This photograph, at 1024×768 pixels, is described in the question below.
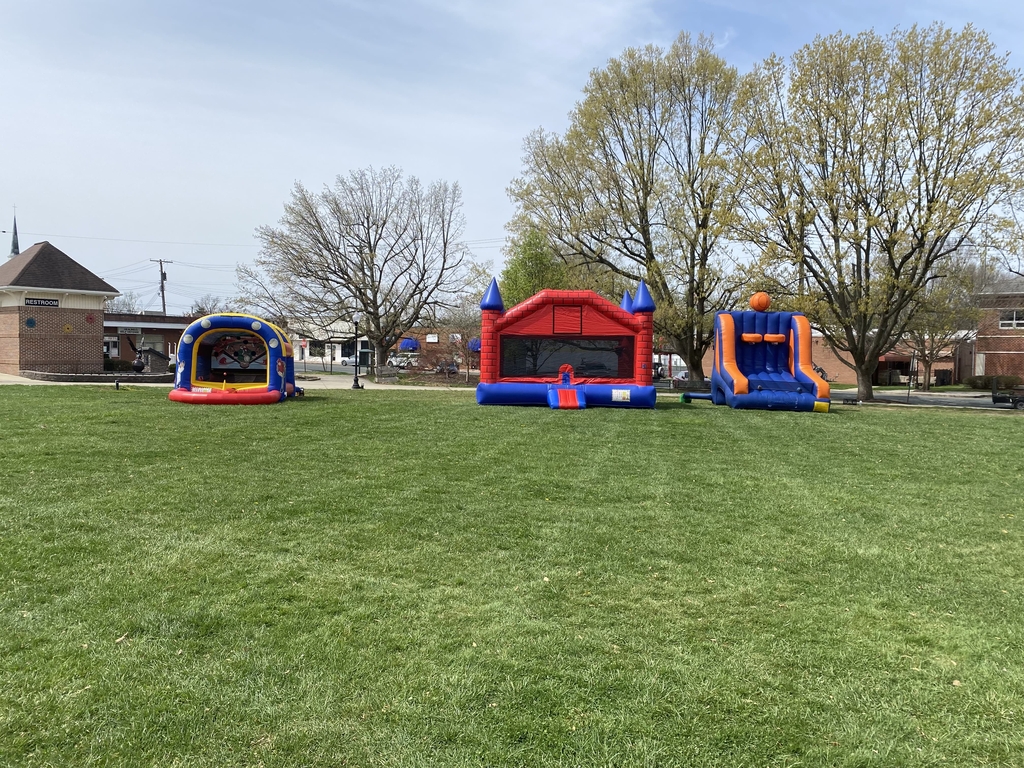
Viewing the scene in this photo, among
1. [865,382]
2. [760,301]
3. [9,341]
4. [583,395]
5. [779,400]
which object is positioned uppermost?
[760,301]

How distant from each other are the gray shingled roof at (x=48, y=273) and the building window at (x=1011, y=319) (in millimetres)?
Result: 52705

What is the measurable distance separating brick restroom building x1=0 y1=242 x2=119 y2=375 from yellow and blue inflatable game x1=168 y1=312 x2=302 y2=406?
1653 centimetres

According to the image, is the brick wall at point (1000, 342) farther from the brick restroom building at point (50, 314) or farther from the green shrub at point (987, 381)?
the brick restroom building at point (50, 314)

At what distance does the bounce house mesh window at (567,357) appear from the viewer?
1794 centimetres

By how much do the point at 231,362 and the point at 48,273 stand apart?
1829cm

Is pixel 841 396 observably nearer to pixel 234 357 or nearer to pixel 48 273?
pixel 234 357

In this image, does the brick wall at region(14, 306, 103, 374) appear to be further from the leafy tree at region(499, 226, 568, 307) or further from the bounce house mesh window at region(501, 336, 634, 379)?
the bounce house mesh window at region(501, 336, 634, 379)

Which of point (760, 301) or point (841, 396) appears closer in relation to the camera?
point (760, 301)

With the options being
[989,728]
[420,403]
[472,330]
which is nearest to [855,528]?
[989,728]

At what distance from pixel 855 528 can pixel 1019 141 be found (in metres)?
22.5

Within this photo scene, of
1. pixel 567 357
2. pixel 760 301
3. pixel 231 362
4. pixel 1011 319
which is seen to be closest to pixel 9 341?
pixel 231 362

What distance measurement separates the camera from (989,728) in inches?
111

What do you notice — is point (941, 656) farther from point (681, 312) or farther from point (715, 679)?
point (681, 312)

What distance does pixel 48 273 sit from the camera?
29359 millimetres
